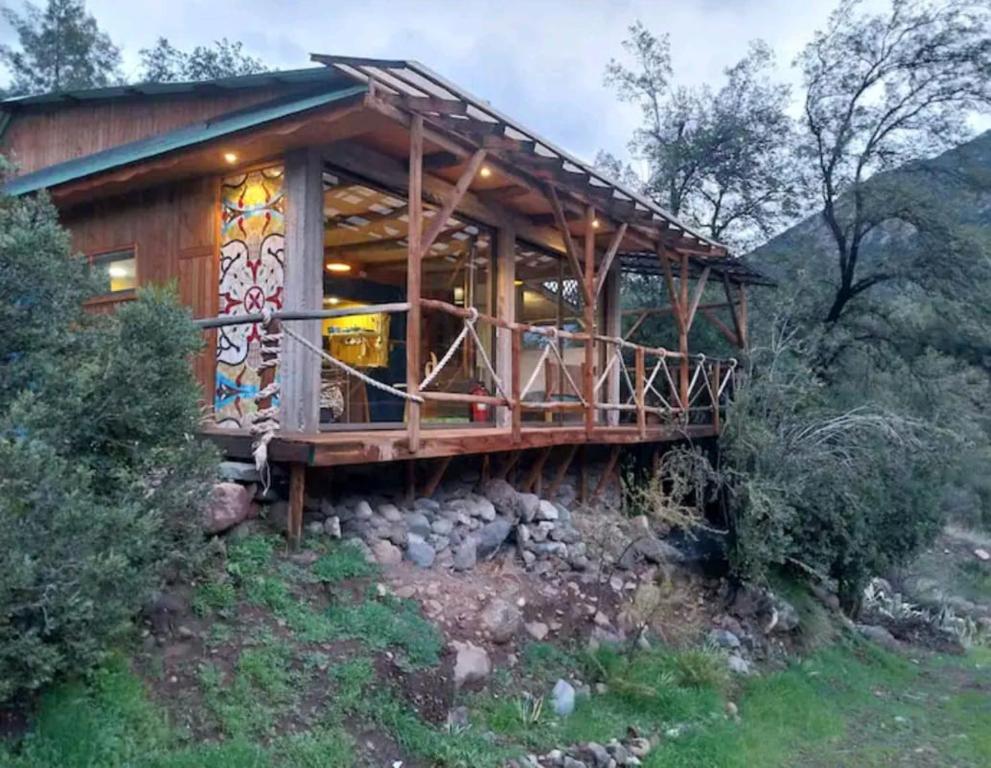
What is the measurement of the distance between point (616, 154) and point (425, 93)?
1331cm

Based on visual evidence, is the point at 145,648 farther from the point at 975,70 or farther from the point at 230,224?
the point at 975,70

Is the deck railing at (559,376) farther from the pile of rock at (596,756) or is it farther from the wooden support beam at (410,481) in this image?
the pile of rock at (596,756)

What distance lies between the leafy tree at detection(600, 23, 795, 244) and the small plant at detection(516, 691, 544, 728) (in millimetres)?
12664

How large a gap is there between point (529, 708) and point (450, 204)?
3.55 metres

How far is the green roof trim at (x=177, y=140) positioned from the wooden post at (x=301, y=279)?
0.51 m

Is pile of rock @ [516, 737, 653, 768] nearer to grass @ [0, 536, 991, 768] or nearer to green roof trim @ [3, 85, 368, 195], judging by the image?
grass @ [0, 536, 991, 768]

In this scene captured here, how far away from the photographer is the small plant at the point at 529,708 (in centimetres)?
500

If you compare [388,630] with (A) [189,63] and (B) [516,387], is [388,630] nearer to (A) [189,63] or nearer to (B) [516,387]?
(B) [516,387]

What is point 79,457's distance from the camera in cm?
363

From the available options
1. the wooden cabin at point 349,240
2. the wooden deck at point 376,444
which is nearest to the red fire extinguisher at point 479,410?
the wooden cabin at point 349,240

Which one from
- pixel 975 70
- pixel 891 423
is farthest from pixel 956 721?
pixel 975 70

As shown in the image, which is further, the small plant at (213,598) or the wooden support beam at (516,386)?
the wooden support beam at (516,386)

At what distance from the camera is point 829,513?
30.6ft

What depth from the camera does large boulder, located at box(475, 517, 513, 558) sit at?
658 centimetres
